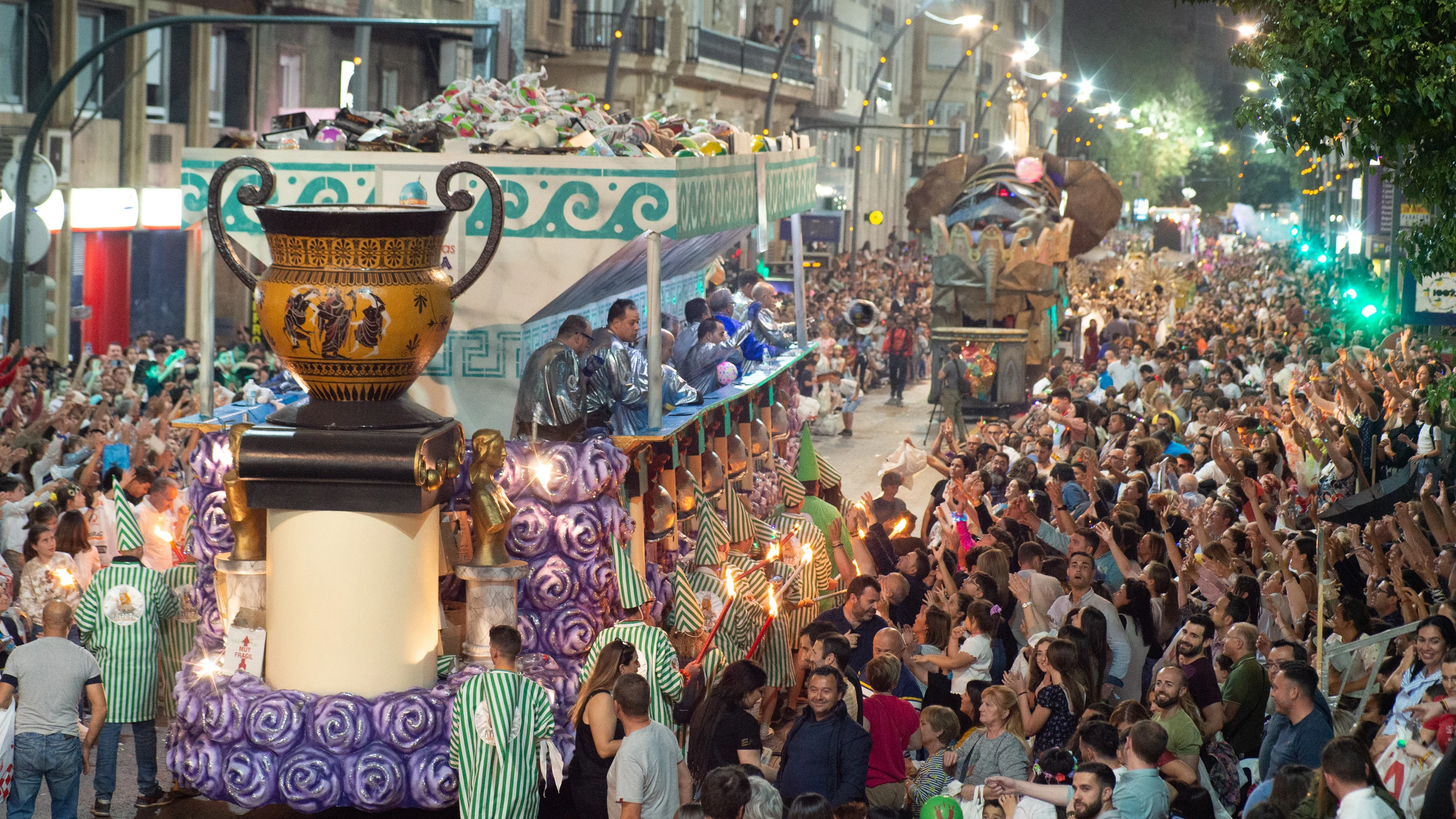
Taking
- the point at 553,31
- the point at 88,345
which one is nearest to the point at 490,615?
the point at 88,345

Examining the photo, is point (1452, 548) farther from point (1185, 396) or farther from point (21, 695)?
point (1185, 396)

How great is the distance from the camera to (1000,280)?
25.5 meters

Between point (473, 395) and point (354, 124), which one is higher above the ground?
point (354, 124)

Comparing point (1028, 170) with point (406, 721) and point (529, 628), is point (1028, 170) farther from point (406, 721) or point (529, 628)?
point (406, 721)

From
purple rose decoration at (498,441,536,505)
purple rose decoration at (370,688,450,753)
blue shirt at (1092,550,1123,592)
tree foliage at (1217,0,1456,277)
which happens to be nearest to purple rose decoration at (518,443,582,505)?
purple rose decoration at (498,441,536,505)

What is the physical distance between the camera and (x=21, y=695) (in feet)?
26.6

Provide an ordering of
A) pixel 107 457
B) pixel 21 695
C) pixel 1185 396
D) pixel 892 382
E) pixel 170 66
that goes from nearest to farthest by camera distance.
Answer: pixel 21 695, pixel 107 457, pixel 1185 396, pixel 170 66, pixel 892 382

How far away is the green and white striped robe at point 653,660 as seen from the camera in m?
8.20

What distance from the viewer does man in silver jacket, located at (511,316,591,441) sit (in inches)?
362

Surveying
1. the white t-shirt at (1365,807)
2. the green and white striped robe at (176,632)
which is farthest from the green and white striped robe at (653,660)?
the white t-shirt at (1365,807)

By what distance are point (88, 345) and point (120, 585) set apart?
1534 cm

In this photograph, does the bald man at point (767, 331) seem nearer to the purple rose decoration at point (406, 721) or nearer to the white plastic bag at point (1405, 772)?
the purple rose decoration at point (406, 721)

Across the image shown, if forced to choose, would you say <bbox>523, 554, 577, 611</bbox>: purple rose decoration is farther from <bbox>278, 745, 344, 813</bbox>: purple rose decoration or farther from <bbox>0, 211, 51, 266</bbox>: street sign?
<bbox>0, 211, 51, 266</bbox>: street sign

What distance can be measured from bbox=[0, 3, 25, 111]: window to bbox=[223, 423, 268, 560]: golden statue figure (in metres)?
15.8
